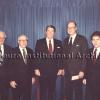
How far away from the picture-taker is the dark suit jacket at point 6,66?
2965mm

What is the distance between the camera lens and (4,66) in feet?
9.75

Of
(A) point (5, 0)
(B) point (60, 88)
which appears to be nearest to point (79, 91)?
(B) point (60, 88)

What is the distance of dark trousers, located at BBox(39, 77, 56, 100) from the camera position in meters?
3.00

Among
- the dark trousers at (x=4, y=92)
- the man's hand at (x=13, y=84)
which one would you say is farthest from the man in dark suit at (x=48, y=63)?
the dark trousers at (x=4, y=92)

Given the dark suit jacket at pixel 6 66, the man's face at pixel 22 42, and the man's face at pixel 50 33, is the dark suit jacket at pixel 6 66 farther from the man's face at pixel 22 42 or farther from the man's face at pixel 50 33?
the man's face at pixel 50 33

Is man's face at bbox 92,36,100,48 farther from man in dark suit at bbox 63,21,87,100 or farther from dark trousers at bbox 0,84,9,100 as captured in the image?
dark trousers at bbox 0,84,9,100

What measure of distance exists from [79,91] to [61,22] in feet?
2.47

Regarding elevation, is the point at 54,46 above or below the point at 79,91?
above

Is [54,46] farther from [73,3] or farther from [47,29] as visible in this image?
[73,3]


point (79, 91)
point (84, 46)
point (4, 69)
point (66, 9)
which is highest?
point (66, 9)

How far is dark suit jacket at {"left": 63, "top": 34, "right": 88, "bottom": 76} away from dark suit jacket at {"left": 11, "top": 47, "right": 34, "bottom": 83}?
1.17 ft

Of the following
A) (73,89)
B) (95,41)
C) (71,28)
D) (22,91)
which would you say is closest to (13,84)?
(22,91)

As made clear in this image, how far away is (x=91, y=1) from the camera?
9.72 feet

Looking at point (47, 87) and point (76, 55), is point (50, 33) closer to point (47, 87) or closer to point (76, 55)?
point (76, 55)
